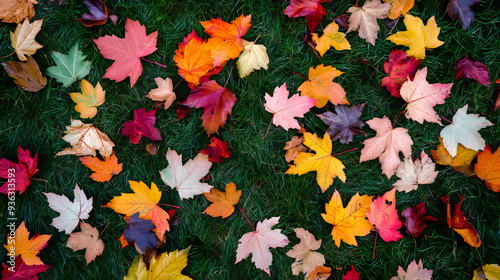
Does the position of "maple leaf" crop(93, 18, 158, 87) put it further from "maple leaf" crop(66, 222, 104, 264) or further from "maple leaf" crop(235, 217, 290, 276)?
"maple leaf" crop(235, 217, 290, 276)

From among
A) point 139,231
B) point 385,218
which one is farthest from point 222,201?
point 385,218

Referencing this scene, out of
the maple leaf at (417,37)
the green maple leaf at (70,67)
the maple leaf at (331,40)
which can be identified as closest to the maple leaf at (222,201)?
the maple leaf at (331,40)

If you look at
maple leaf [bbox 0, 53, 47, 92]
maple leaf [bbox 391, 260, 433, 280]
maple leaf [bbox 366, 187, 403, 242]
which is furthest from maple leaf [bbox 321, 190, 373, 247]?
maple leaf [bbox 0, 53, 47, 92]

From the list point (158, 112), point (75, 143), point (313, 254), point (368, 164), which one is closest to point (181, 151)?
point (158, 112)

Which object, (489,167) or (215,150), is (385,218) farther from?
(215,150)

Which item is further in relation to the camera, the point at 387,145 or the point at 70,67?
the point at 70,67
